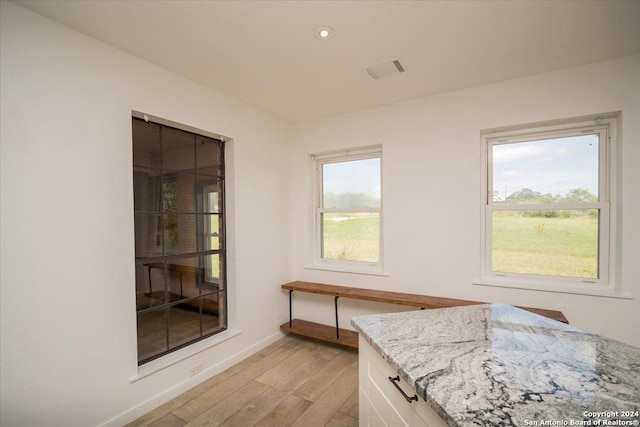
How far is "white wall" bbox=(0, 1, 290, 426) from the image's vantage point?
1.53 meters

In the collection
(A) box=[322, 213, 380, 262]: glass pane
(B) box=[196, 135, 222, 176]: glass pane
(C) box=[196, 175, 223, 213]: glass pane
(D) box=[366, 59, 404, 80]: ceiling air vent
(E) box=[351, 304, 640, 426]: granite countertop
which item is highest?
(D) box=[366, 59, 404, 80]: ceiling air vent

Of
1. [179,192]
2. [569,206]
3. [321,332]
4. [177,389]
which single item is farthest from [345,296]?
[569,206]

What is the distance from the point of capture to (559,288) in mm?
2338

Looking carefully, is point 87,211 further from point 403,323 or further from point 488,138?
point 488,138

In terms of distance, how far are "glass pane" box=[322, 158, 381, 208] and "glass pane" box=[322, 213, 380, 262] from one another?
0.49ft

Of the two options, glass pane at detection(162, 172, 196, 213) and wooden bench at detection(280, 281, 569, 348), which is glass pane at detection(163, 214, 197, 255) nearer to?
glass pane at detection(162, 172, 196, 213)

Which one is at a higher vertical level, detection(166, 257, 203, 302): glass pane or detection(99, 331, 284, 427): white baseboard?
detection(166, 257, 203, 302): glass pane

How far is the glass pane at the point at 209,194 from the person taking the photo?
2.74 metres

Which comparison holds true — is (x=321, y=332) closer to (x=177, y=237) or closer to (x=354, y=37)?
(x=177, y=237)

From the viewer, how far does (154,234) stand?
2416 millimetres

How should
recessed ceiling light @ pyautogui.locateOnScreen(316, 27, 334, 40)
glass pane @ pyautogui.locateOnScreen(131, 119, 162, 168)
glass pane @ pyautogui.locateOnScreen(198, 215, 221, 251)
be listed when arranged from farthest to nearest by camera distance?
glass pane @ pyautogui.locateOnScreen(198, 215, 221, 251) → glass pane @ pyautogui.locateOnScreen(131, 119, 162, 168) → recessed ceiling light @ pyautogui.locateOnScreen(316, 27, 334, 40)

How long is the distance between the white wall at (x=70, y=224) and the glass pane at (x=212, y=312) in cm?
42

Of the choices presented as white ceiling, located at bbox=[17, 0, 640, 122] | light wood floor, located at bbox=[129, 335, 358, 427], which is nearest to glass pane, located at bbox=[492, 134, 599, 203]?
white ceiling, located at bbox=[17, 0, 640, 122]

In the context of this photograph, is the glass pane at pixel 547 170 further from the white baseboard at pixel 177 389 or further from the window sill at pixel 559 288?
the white baseboard at pixel 177 389
